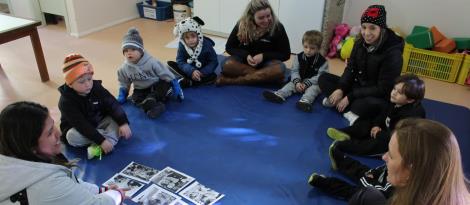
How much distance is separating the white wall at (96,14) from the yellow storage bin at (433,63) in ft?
11.0

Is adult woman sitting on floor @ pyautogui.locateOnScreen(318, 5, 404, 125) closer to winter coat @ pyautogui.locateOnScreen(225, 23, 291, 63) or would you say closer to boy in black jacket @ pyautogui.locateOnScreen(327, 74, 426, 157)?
boy in black jacket @ pyautogui.locateOnScreen(327, 74, 426, 157)

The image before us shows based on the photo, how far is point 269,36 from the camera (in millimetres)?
3195

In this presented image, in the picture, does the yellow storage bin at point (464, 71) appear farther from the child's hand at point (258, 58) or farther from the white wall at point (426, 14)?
the child's hand at point (258, 58)

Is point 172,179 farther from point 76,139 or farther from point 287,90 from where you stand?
point 287,90

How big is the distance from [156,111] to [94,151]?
21.8 inches

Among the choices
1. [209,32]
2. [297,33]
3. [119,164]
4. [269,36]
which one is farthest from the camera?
[209,32]

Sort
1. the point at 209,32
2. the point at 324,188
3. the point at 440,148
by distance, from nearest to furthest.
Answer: the point at 440,148 < the point at 324,188 < the point at 209,32

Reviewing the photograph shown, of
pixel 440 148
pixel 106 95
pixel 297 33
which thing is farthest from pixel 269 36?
pixel 440 148

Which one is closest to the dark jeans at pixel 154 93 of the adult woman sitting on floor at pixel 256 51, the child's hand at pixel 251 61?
the adult woman sitting on floor at pixel 256 51

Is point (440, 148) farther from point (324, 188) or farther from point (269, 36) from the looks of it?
point (269, 36)

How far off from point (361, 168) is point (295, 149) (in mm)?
420

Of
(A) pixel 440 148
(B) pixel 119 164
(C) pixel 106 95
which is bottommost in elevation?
(B) pixel 119 164

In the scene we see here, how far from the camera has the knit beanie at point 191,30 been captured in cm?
304

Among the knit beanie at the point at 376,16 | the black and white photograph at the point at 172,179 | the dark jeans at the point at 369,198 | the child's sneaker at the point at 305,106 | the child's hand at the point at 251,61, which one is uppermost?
the knit beanie at the point at 376,16
